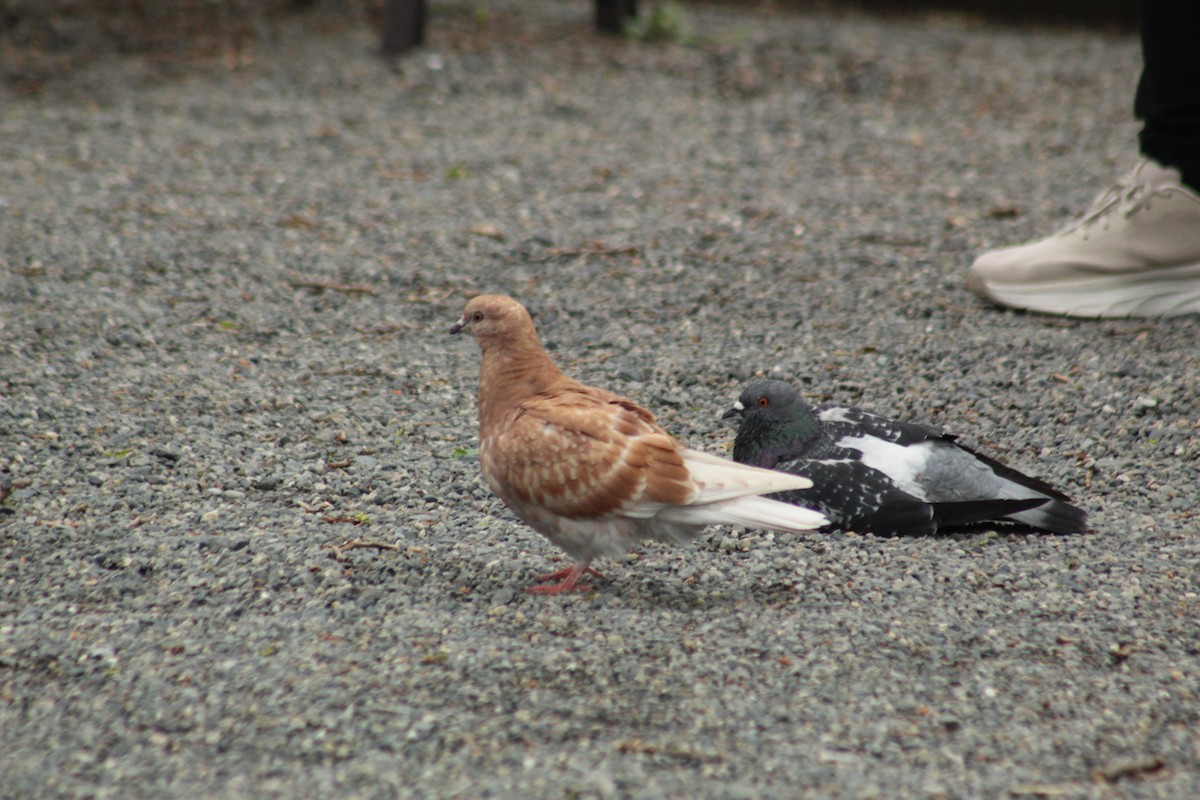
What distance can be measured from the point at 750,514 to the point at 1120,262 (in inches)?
105

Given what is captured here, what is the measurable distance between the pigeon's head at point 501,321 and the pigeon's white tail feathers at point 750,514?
0.66 metres

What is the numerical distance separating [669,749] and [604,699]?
0.22m

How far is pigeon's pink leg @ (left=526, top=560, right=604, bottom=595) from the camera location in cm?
302

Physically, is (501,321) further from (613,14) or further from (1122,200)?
(613,14)

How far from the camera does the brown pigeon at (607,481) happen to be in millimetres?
2939

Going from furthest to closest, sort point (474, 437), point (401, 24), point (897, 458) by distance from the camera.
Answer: point (401, 24) → point (474, 437) → point (897, 458)

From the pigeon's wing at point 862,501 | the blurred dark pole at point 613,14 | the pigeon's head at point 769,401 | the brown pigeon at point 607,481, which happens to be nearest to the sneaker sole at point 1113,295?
the pigeon's head at point 769,401

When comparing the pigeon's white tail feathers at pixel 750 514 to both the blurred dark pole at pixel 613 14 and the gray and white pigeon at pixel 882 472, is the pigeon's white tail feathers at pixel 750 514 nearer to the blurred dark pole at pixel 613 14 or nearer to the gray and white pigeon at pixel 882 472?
the gray and white pigeon at pixel 882 472

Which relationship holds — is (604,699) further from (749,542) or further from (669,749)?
(749,542)

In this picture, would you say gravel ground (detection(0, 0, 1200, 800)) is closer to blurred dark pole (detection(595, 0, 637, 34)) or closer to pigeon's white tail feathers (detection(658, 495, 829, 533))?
pigeon's white tail feathers (detection(658, 495, 829, 533))

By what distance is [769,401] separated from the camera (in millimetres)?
3520

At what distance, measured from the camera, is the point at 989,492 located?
3391 mm

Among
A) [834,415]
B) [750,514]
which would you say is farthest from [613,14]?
[750,514]

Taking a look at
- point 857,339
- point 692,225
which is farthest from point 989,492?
point 692,225
